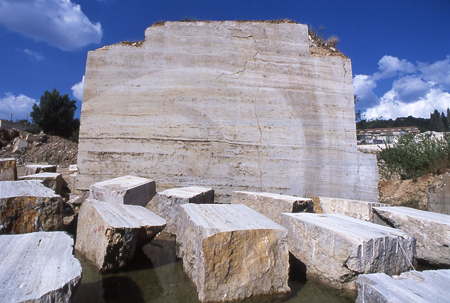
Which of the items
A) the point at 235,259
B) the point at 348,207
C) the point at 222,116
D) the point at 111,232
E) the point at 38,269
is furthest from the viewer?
the point at 222,116

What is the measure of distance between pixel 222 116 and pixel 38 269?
3.51 meters

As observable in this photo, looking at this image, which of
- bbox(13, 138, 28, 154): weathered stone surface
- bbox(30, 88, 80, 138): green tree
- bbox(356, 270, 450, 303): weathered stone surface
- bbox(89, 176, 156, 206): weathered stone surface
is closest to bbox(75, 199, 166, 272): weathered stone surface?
bbox(89, 176, 156, 206): weathered stone surface

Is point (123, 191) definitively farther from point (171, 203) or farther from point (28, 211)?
point (28, 211)

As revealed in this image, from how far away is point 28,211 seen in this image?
247 centimetres

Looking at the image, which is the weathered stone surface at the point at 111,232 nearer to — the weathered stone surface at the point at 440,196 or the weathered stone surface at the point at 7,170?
the weathered stone surface at the point at 7,170

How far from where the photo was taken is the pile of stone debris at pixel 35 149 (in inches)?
409

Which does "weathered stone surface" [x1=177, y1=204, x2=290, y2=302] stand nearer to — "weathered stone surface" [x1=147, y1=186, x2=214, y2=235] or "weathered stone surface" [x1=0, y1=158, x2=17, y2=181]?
"weathered stone surface" [x1=147, y1=186, x2=214, y2=235]

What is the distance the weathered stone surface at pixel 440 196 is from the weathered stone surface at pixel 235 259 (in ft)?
11.2

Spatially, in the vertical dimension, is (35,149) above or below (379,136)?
below

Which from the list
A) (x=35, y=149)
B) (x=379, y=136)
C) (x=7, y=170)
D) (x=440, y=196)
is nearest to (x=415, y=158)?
(x=440, y=196)

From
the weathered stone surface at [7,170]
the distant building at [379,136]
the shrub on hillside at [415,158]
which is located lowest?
the weathered stone surface at [7,170]

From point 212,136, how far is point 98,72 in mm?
2387

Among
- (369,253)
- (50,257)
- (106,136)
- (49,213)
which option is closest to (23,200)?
(49,213)

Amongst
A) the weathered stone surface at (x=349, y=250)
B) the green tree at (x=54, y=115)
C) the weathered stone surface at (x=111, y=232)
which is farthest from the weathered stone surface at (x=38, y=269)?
the green tree at (x=54, y=115)
